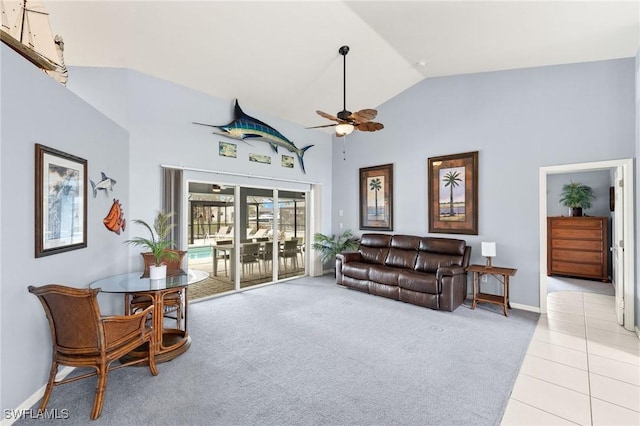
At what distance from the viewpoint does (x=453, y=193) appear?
5.12 meters

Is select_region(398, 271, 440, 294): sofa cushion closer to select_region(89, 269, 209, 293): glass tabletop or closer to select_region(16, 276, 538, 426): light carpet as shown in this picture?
select_region(16, 276, 538, 426): light carpet

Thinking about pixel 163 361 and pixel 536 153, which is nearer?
pixel 163 361

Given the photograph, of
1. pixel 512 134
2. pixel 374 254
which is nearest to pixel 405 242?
pixel 374 254

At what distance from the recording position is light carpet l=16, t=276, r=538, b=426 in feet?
6.75

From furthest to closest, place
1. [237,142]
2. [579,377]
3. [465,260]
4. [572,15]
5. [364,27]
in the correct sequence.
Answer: [237,142] < [465,260] < [364,27] < [572,15] < [579,377]

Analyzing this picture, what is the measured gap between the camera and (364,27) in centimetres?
384

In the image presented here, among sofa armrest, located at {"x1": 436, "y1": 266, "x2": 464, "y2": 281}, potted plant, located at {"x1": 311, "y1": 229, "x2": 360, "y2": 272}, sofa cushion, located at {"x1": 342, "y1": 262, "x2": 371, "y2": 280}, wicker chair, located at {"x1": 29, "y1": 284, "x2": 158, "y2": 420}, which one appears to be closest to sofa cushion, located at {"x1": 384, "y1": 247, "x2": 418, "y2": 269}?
sofa cushion, located at {"x1": 342, "y1": 262, "x2": 371, "y2": 280}

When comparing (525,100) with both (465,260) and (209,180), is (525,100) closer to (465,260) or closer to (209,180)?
(465,260)

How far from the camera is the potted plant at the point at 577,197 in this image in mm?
6145

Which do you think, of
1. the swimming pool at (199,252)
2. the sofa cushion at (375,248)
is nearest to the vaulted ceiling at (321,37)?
the swimming pool at (199,252)

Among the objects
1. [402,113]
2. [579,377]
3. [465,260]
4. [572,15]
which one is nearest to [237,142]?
[402,113]

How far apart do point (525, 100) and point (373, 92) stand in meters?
2.52

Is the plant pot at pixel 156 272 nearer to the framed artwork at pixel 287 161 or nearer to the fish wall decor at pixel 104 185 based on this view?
the fish wall decor at pixel 104 185

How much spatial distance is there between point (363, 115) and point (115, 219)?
11.2 feet
